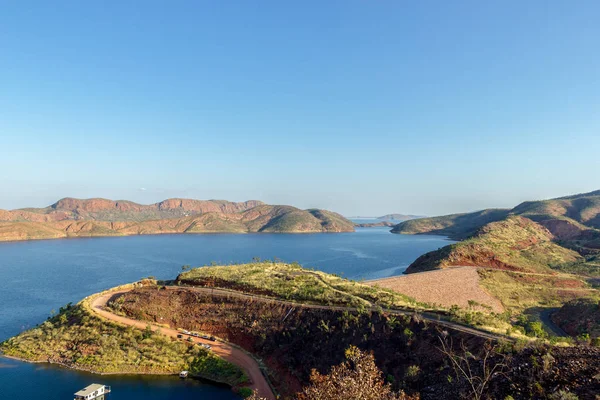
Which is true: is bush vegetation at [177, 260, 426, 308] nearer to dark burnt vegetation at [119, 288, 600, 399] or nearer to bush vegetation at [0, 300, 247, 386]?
dark burnt vegetation at [119, 288, 600, 399]

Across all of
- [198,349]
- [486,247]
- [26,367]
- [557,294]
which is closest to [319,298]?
[198,349]

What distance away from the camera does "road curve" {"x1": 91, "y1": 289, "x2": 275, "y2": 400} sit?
35.3 meters

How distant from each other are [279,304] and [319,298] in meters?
5.40

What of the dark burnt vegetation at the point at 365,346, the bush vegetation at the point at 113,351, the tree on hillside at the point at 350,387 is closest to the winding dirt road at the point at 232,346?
the dark burnt vegetation at the point at 365,346

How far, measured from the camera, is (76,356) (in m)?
40.7

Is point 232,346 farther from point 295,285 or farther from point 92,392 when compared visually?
point 92,392

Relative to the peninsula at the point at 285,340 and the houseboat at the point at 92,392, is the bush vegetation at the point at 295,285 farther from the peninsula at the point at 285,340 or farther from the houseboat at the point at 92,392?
the houseboat at the point at 92,392

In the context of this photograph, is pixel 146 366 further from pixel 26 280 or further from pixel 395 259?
pixel 395 259

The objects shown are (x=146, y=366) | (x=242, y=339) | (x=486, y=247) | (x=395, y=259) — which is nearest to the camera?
(x=146, y=366)

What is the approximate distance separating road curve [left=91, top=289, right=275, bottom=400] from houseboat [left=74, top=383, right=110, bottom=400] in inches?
409

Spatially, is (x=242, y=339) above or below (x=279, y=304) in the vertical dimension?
below

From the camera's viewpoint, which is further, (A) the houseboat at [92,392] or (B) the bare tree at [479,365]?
(A) the houseboat at [92,392]

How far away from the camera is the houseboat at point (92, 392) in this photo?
32125mm

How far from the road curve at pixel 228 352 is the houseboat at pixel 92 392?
1039 centimetres
